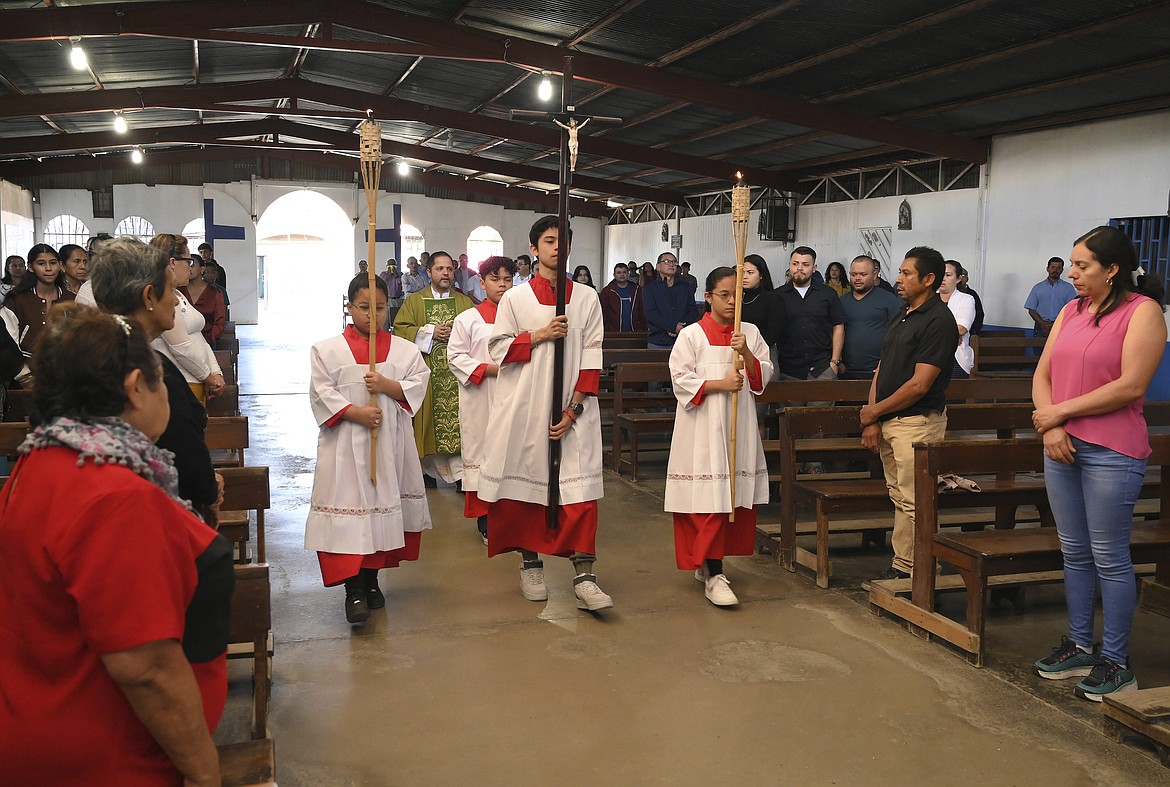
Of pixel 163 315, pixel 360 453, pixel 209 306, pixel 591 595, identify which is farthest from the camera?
pixel 209 306

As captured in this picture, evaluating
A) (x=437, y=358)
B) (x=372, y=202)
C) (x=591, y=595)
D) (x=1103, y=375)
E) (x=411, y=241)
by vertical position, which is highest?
(x=411, y=241)

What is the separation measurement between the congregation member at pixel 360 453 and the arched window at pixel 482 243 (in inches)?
844

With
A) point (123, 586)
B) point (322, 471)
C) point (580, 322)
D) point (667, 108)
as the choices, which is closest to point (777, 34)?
point (667, 108)

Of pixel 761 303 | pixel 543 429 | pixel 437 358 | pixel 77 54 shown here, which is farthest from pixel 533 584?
pixel 77 54

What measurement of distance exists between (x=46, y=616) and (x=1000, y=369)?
10414 millimetres

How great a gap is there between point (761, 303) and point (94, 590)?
4871 mm

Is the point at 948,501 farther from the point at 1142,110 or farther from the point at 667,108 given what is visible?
the point at 667,108

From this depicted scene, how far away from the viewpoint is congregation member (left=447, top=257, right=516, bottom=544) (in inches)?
189

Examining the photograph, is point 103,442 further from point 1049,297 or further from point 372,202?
point 1049,297

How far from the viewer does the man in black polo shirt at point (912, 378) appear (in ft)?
13.1

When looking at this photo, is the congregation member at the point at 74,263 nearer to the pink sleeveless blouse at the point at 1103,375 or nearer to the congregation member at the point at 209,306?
the congregation member at the point at 209,306

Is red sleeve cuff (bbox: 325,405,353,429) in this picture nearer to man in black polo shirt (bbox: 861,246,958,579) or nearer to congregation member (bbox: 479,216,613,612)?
congregation member (bbox: 479,216,613,612)

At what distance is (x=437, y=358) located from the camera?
20.4 feet

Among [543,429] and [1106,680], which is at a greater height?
[543,429]
